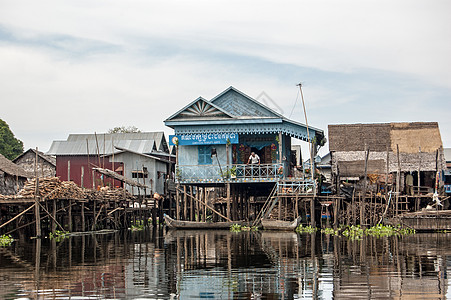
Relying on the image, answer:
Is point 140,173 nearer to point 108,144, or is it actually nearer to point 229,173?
point 108,144

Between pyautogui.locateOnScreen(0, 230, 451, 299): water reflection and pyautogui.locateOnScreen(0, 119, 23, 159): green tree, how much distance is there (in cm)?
3726

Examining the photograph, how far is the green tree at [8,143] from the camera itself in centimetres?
5531

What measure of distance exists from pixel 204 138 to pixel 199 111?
1536 millimetres

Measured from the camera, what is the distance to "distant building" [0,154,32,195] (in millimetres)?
35844

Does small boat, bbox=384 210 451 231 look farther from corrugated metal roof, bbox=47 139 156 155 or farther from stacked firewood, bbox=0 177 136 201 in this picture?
corrugated metal roof, bbox=47 139 156 155

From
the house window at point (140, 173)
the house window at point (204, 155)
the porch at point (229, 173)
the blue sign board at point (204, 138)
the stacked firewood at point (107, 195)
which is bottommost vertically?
the stacked firewood at point (107, 195)

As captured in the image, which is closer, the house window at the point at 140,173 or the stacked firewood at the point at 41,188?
the stacked firewood at the point at 41,188

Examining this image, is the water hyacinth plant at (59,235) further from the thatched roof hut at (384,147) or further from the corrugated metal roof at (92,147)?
the corrugated metal roof at (92,147)

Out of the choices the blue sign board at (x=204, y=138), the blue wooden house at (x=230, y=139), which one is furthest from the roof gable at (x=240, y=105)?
the blue sign board at (x=204, y=138)

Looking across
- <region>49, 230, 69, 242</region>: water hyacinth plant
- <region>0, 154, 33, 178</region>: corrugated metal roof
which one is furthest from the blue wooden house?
<region>0, 154, 33, 178</region>: corrugated metal roof

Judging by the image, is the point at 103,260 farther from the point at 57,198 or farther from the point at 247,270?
the point at 57,198

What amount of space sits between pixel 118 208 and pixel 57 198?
6.88 metres

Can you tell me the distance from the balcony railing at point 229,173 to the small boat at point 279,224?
233 centimetres

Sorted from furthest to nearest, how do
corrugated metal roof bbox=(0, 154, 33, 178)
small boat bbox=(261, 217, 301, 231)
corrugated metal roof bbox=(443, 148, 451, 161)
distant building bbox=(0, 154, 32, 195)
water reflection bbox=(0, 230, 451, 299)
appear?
corrugated metal roof bbox=(443, 148, 451, 161) < corrugated metal roof bbox=(0, 154, 33, 178) < distant building bbox=(0, 154, 32, 195) < small boat bbox=(261, 217, 301, 231) < water reflection bbox=(0, 230, 451, 299)
